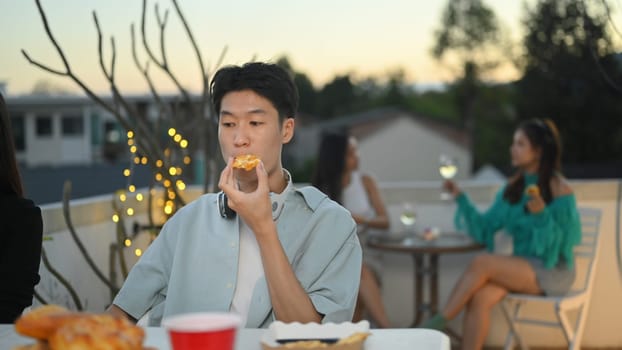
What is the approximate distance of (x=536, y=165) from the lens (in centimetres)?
429

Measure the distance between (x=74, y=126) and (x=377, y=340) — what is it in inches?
1689

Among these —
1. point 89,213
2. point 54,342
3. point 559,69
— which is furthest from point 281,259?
point 559,69

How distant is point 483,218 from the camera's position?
446 cm

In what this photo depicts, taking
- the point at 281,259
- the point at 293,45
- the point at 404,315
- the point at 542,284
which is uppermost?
the point at 293,45

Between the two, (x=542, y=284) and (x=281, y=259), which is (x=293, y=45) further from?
(x=281, y=259)

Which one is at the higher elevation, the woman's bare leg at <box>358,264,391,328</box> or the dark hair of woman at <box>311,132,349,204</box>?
the dark hair of woman at <box>311,132,349,204</box>

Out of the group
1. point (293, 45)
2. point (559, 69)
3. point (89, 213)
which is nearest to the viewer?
point (89, 213)

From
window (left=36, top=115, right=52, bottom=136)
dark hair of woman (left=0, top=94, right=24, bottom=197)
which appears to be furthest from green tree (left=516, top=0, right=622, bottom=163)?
window (left=36, top=115, right=52, bottom=136)

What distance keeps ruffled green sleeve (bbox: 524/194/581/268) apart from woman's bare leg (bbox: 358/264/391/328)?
0.91 metres

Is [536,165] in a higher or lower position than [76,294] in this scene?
higher

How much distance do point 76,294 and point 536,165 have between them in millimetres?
2398

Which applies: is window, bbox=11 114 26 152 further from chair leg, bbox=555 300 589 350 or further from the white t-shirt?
the white t-shirt

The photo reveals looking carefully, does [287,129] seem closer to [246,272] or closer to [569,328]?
[246,272]

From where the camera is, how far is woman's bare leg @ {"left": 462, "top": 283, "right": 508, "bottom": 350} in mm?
4133
